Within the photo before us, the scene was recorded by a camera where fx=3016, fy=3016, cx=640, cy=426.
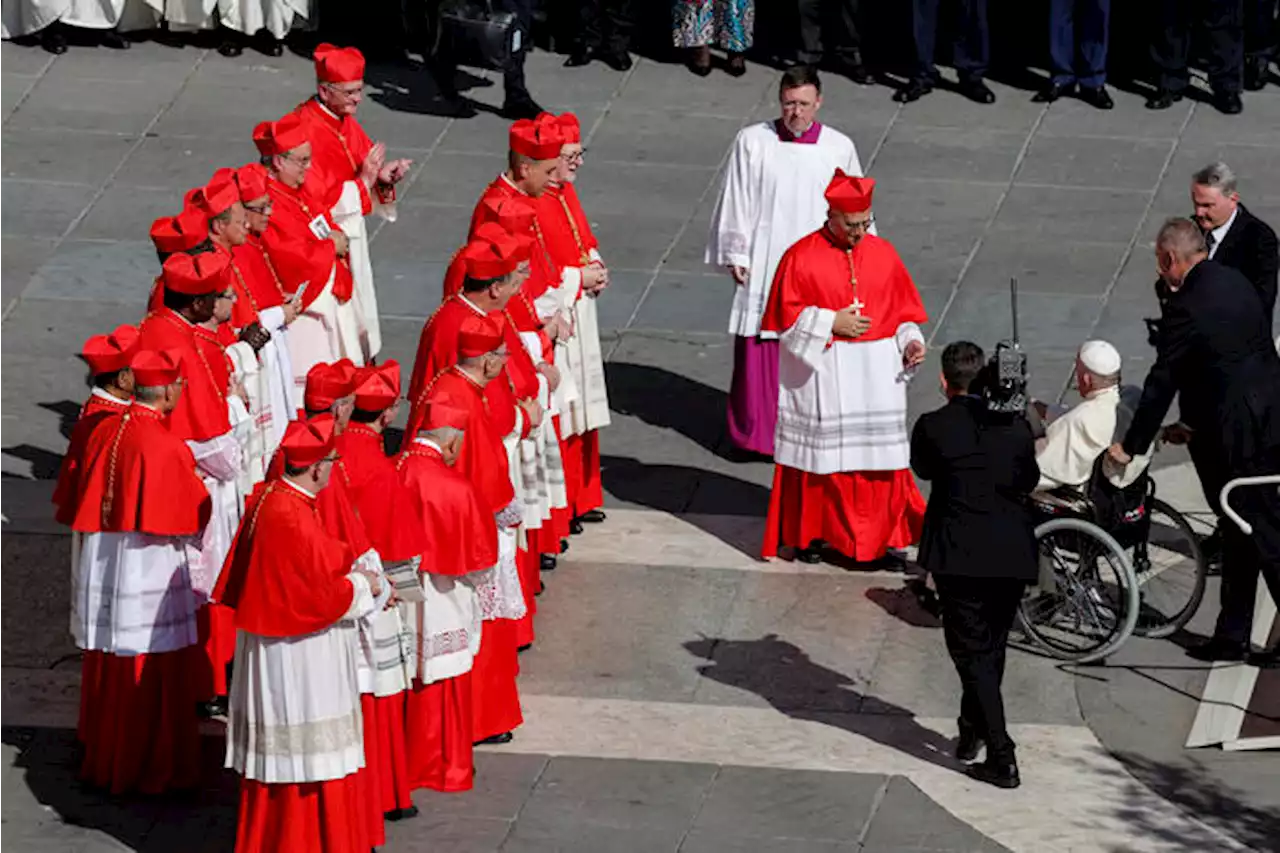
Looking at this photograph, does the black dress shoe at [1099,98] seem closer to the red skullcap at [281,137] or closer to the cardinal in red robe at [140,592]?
the red skullcap at [281,137]

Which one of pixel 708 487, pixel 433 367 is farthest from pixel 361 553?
pixel 708 487

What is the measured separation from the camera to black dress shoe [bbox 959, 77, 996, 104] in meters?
19.7

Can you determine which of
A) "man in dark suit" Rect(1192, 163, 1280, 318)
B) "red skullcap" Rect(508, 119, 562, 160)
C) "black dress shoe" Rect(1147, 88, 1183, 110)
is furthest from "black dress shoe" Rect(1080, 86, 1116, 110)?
"red skullcap" Rect(508, 119, 562, 160)

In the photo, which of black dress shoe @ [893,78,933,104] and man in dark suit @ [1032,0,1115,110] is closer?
man in dark suit @ [1032,0,1115,110]

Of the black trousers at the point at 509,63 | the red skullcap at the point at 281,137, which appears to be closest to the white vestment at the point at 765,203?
the red skullcap at the point at 281,137

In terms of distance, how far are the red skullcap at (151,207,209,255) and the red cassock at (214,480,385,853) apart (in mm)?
2447

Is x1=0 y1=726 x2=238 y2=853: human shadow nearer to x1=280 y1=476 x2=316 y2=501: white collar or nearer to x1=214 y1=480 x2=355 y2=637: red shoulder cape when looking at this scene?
x1=214 y1=480 x2=355 y2=637: red shoulder cape

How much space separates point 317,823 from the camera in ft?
36.4

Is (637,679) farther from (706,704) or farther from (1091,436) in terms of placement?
(1091,436)

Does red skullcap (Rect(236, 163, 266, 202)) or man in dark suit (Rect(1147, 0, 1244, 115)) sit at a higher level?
red skullcap (Rect(236, 163, 266, 202))

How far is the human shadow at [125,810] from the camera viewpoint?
38.4 feet

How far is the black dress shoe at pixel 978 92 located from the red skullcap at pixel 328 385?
891 centimetres

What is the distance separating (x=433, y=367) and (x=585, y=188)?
5.90 meters

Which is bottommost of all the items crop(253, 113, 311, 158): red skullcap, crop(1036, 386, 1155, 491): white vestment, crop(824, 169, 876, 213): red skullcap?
crop(1036, 386, 1155, 491): white vestment
